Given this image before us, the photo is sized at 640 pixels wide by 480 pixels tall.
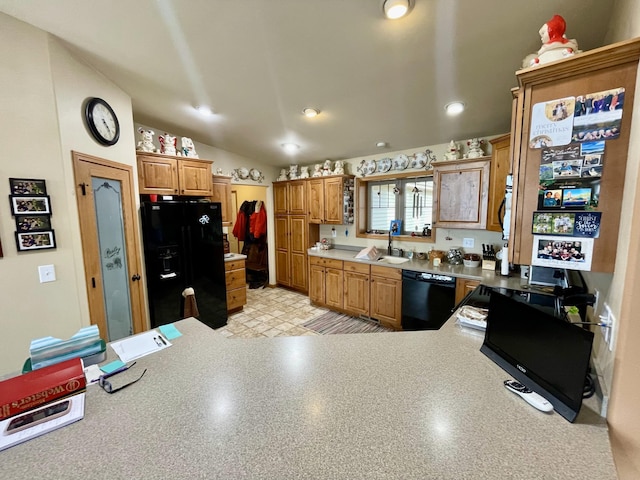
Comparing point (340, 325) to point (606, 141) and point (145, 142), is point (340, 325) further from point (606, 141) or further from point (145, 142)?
point (145, 142)

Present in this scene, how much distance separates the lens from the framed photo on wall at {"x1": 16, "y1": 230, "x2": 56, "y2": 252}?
171cm

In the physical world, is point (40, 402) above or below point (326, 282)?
above

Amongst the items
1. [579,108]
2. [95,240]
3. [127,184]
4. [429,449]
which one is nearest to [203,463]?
[429,449]

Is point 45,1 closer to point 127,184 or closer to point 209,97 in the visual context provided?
point 209,97

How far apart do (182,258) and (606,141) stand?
3500mm

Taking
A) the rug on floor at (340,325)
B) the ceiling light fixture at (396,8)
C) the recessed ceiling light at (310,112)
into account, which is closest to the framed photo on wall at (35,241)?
the recessed ceiling light at (310,112)

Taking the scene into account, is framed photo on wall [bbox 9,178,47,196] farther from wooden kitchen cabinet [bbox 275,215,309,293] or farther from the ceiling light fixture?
wooden kitchen cabinet [bbox 275,215,309,293]

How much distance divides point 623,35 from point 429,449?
6.11 ft

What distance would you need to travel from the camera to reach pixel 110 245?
8.04 ft

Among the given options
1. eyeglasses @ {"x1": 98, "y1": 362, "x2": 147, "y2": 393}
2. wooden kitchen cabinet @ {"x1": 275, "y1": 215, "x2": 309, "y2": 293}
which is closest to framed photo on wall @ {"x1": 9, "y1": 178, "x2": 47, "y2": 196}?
eyeglasses @ {"x1": 98, "y1": 362, "x2": 147, "y2": 393}

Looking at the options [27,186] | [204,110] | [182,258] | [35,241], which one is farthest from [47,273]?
[204,110]

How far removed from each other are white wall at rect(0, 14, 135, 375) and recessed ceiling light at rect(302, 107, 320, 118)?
1.89 metres

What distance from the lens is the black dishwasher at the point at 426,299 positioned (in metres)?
2.89

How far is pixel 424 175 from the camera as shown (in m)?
3.52
